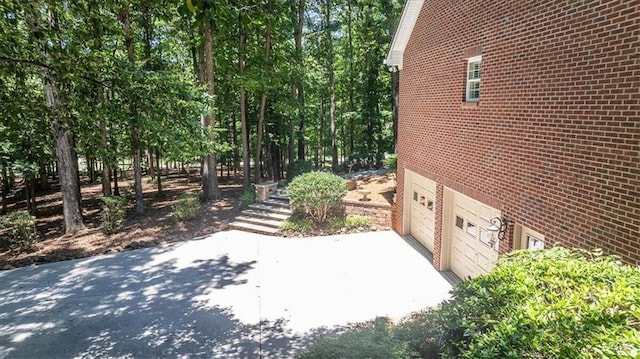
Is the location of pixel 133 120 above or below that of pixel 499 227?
above

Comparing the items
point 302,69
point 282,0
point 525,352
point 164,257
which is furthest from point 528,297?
point 282,0

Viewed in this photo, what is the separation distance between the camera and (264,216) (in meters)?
14.6

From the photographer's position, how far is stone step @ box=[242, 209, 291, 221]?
14363 millimetres

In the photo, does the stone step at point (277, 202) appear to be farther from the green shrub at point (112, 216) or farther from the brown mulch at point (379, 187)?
the green shrub at point (112, 216)

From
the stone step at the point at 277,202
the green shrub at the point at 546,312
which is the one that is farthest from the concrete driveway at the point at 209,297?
the green shrub at the point at 546,312

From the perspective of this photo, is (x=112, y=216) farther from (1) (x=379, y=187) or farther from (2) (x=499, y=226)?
(2) (x=499, y=226)

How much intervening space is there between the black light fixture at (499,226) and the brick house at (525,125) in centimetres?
2

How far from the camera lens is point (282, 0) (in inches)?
787

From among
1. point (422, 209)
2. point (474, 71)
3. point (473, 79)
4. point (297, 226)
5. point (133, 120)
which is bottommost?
point (297, 226)

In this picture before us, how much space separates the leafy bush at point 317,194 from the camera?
13.4 m

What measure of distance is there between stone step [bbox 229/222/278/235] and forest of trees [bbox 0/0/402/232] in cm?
303

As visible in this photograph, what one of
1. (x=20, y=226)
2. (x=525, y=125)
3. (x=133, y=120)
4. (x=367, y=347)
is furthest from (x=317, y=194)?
(x=20, y=226)

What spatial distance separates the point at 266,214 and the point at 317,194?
2.63m

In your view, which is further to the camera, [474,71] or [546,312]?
[474,71]
